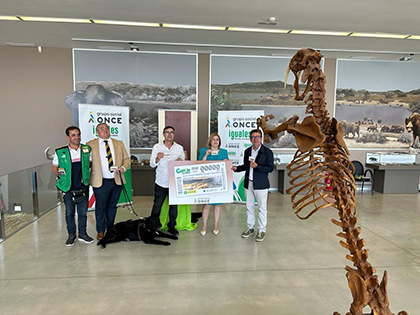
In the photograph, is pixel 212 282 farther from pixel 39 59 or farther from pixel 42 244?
pixel 39 59

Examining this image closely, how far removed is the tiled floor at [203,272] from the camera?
291 centimetres

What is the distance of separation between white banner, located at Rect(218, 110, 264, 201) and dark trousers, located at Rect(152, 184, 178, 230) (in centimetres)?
213

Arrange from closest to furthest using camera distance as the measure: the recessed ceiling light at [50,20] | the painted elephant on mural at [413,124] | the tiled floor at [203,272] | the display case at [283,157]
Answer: the tiled floor at [203,272], the recessed ceiling light at [50,20], the display case at [283,157], the painted elephant on mural at [413,124]

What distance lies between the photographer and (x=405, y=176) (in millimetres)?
8289

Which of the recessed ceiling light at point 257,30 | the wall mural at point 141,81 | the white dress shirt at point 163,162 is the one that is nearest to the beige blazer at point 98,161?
the white dress shirt at point 163,162

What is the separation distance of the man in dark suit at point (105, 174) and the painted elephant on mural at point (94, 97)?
2.43m

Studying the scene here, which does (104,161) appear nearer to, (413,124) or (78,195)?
(78,195)

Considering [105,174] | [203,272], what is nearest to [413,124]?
[203,272]

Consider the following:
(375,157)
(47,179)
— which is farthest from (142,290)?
(375,157)

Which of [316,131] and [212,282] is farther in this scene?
[212,282]

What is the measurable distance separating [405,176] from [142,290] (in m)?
8.54

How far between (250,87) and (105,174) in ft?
17.7

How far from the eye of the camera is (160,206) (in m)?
4.79

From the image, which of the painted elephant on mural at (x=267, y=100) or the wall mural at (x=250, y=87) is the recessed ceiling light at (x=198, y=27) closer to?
the wall mural at (x=250, y=87)
